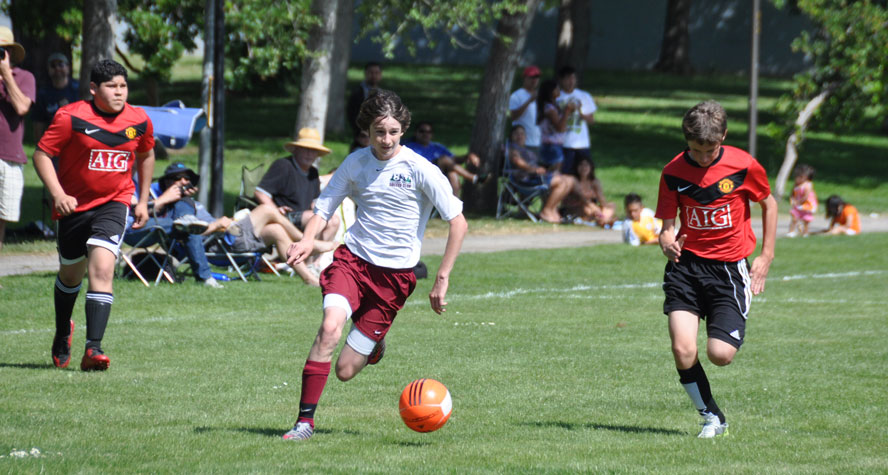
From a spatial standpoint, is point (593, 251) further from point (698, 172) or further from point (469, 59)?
point (469, 59)

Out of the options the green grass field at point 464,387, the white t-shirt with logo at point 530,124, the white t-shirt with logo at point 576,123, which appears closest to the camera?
the green grass field at point 464,387

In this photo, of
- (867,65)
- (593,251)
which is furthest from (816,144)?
(593,251)

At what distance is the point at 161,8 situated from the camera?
17.1 m

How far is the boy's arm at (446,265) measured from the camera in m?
6.29

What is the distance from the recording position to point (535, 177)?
20172 millimetres

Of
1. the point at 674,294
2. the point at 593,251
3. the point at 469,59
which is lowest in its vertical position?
the point at 469,59

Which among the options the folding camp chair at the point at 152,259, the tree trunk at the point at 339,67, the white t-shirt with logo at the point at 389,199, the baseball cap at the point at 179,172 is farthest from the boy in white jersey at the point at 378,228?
the tree trunk at the point at 339,67

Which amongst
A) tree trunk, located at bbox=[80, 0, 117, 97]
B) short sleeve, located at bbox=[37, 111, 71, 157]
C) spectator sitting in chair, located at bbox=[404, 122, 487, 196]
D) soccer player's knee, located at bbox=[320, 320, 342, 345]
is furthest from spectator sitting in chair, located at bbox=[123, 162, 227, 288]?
soccer player's knee, located at bbox=[320, 320, 342, 345]

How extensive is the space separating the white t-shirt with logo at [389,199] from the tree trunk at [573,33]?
26.7 m

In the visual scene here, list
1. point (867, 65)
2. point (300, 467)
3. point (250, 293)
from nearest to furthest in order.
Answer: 1. point (300, 467)
2. point (250, 293)
3. point (867, 65)

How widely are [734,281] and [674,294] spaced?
0.34 meters

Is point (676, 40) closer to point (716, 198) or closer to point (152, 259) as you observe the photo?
point (152, 259)

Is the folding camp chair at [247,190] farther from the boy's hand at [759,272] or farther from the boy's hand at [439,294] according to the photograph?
the boy's hand at [759,272]

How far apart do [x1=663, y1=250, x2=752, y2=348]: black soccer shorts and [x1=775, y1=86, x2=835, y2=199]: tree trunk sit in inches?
633
